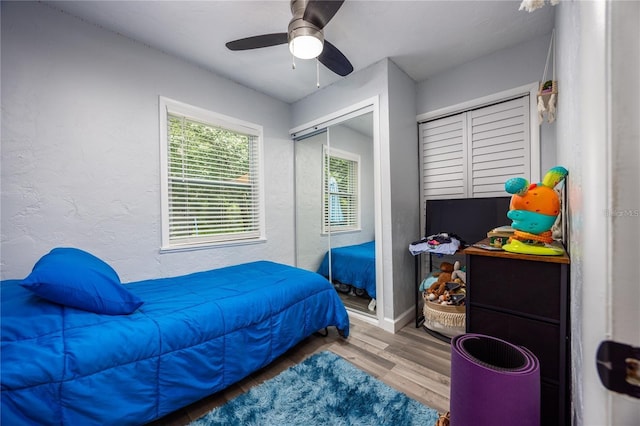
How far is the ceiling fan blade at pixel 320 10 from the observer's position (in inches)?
54.4

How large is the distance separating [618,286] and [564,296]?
101cm

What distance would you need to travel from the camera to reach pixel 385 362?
1.90 m

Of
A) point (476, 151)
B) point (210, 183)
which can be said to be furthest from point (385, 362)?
point (210, 183)

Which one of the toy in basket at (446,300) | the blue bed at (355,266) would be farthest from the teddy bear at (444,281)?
the blue bed at (355,266)

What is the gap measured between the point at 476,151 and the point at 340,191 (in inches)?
60.4

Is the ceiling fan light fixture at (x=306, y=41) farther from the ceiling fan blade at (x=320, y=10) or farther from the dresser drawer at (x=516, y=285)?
the dresser drawer at (x=516, y=285)

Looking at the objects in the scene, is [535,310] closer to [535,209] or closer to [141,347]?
[535,209]

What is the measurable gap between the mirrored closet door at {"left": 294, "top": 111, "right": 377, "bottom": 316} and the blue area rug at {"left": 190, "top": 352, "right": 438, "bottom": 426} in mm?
1125

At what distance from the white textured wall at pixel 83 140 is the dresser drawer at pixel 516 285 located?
2.43 meters

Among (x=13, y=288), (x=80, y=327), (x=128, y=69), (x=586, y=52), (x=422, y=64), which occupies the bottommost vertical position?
(x=80, y=327)

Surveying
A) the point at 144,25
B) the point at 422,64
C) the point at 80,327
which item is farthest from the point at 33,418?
the point at 422,64

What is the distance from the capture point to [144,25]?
6.47 ft

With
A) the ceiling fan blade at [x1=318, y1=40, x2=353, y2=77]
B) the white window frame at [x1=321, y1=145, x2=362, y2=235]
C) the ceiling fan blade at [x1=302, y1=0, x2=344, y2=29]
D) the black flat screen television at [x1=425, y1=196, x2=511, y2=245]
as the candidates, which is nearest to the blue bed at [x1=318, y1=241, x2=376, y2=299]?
the white window frame at [x1=321, y1=145, x2=362, y2=235]

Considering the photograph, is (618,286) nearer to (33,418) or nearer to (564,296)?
(564,296)
